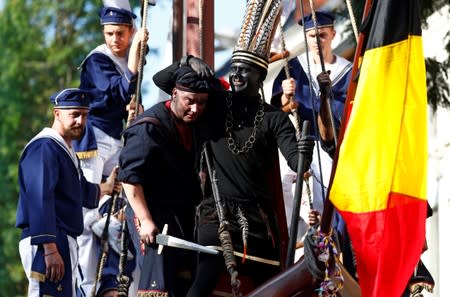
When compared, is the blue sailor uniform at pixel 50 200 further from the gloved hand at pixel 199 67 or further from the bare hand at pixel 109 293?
the gloved hand at pixel 199 67

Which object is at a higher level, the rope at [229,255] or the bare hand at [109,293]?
the rope at [229,255]

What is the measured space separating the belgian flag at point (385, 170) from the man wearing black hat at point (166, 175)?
1133 mm

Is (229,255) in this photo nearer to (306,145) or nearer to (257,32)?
(306,145)

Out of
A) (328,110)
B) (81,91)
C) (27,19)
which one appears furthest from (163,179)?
(27,19)

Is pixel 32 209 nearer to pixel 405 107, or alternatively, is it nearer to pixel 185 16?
pixel 185 16

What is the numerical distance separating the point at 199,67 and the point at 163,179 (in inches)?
29.1

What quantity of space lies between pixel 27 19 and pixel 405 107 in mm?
23816

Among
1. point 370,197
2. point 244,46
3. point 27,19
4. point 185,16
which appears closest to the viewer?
point 370,197

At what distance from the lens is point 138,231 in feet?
46.5

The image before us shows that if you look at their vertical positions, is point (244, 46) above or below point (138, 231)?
above

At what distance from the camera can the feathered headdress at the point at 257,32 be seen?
13609 millimetres

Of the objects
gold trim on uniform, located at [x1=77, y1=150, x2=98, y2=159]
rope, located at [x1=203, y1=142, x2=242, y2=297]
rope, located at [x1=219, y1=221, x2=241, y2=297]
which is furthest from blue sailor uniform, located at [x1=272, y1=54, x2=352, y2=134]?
rope, located at [x1=219, y1=221, x2=241, y2=297]

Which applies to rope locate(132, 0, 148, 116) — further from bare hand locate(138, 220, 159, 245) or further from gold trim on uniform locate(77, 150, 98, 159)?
bare hand locate(138, 220, 159, 245)

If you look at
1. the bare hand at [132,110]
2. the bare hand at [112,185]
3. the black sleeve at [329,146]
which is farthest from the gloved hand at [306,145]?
the bare hand at [112,185]
